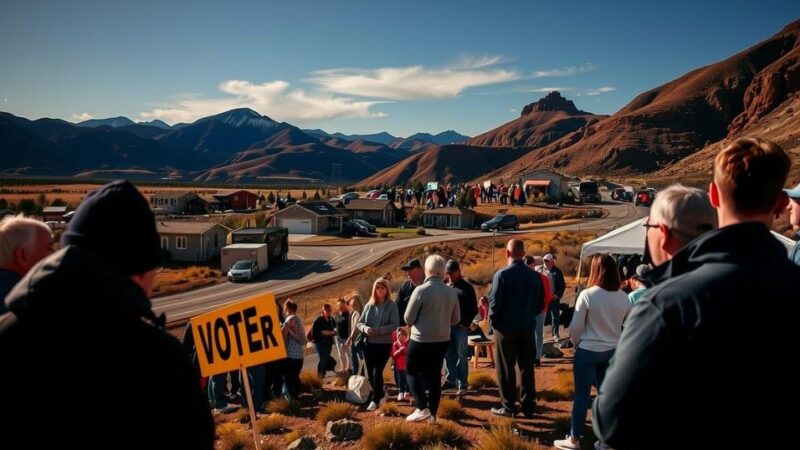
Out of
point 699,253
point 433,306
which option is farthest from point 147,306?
point 433,306

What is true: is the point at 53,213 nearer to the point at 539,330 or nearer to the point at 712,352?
the point at 539,330

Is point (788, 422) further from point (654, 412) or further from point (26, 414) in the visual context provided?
point (26, 414)

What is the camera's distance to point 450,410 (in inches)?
287

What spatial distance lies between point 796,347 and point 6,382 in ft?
8.59

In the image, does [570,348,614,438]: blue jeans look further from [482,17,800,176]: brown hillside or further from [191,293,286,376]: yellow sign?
[482,17,800,176]: brown hillside

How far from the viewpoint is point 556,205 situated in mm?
78812

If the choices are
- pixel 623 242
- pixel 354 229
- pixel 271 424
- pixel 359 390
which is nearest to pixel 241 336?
pixel 271 424

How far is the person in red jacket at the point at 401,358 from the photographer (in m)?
8.47

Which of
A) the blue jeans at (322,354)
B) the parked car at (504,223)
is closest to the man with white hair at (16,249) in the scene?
the blue jeans at (322,354)

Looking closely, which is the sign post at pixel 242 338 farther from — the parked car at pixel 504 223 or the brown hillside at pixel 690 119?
the brown hillside at pixel 690 119

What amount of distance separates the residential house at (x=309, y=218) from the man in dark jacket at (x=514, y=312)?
60.2m

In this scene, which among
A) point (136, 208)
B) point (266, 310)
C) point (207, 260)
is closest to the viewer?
point (136, 208)

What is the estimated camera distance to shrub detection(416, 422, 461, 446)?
6.32 meters

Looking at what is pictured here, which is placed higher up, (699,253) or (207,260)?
(699,253)
